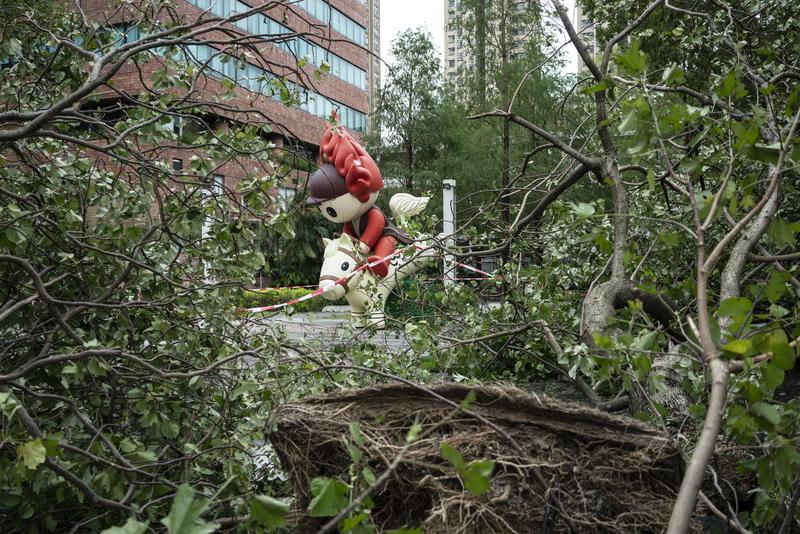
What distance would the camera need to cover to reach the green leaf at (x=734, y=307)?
1681 mm

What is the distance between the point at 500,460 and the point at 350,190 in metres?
10.5

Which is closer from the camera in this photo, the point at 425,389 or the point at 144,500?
the point at 425,389

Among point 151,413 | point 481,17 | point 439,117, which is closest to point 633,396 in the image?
point 151,413

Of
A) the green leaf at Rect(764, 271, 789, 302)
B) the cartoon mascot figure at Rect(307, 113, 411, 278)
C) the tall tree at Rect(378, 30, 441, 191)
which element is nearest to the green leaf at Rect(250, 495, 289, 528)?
the green leaf at Rect(764, 271, 789, 302)

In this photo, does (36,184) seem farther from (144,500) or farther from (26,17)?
(144,500)

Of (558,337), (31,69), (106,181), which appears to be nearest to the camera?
(106,181)

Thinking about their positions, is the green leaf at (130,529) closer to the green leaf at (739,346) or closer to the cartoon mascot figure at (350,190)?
the green leaf at (739,346)

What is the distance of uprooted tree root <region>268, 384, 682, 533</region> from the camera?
1686 millimetres

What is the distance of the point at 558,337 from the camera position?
4.58m

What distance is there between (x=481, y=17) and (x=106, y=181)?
16605mm

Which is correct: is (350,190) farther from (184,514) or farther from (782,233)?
(184,514)

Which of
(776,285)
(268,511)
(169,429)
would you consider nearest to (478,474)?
(268,511)

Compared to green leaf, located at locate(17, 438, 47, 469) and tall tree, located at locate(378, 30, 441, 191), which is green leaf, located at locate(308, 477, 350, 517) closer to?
green leaf, located at locate(17, 438, 47, 469)

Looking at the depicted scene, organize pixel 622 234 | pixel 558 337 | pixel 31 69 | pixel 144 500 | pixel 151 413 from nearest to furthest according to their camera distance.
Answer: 1. pixel 144 500
2. pixel 151 413
3. pixel 622 234
4. pixel 31 69
5. pixel 558 337
